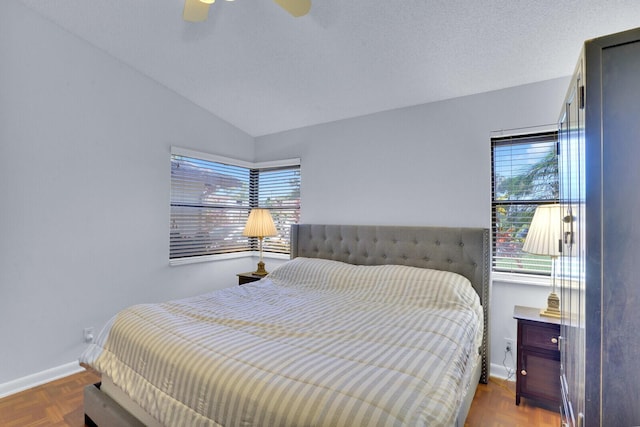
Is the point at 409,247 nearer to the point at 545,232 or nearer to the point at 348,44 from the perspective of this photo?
the point at 545,232

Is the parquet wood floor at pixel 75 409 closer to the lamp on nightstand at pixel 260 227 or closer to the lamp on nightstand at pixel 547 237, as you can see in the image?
the lamp on nightstand at pixel 547 237

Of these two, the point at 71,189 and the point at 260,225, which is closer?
the point at 71,189

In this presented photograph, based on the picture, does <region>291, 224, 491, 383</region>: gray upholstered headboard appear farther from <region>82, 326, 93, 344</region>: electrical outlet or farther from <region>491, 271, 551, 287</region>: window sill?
<region>82, 326, 93, 344</region>: electrical outlet

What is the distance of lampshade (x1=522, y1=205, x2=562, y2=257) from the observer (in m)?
2.07

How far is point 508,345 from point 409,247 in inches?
43.0

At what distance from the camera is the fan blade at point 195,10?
1755 millimetres

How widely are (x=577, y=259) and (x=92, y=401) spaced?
257cm

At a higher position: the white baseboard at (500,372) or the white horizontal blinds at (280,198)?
the white horizontal blinds at (280,198)

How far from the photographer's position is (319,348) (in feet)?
4.67

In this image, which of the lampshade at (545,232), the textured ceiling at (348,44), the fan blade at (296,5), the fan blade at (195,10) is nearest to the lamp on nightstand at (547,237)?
the lampshade at (545,232)

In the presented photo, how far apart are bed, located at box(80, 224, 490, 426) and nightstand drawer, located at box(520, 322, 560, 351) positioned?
1.03ft

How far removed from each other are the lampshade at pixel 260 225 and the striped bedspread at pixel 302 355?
1138 millimetres

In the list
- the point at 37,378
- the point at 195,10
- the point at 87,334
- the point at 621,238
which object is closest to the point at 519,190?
the point at 621,238

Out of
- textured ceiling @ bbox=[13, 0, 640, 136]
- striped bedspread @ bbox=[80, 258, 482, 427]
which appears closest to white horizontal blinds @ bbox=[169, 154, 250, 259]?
textured ceiling @ bbox=[13, 0, 640, 136]
